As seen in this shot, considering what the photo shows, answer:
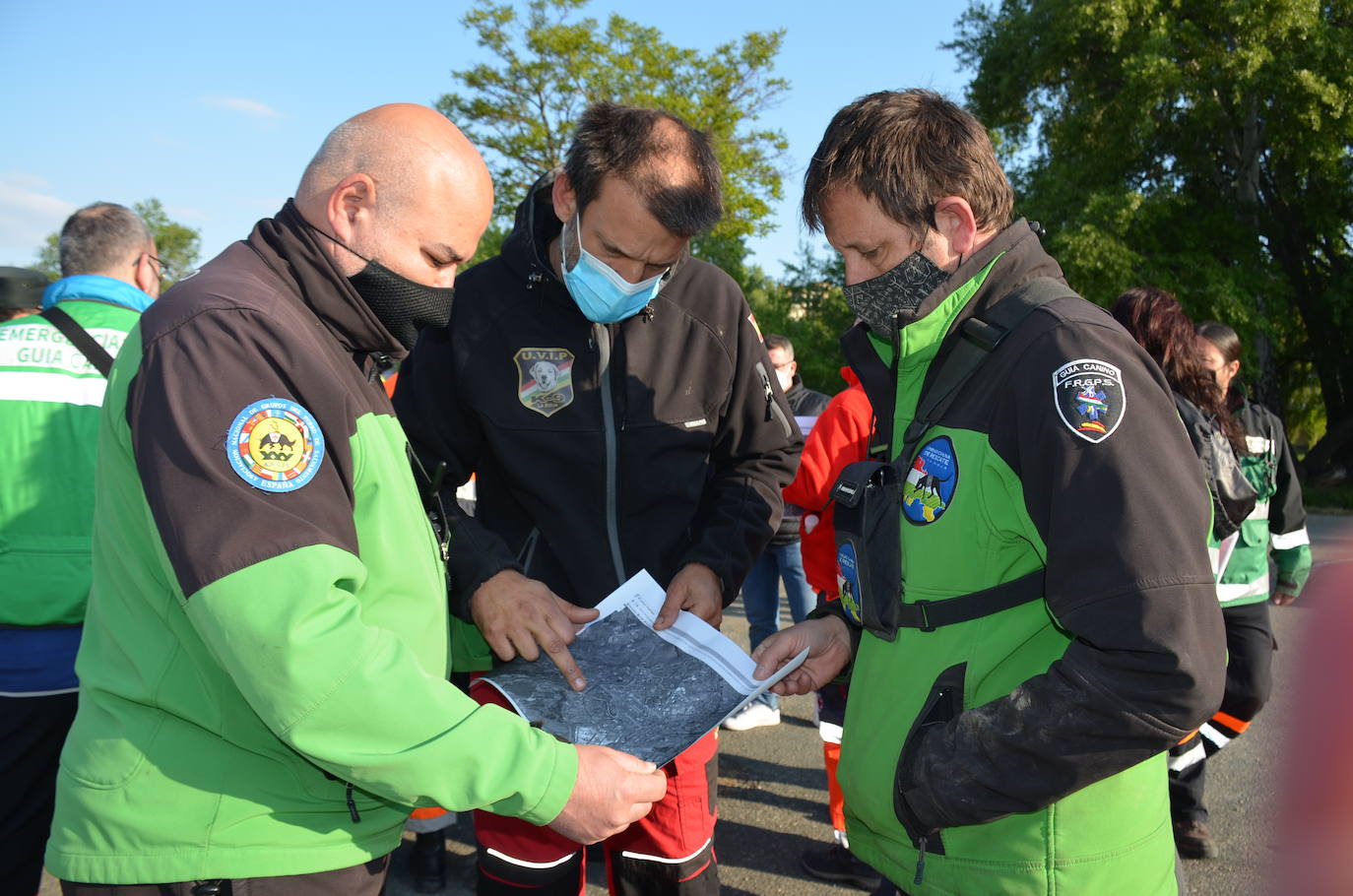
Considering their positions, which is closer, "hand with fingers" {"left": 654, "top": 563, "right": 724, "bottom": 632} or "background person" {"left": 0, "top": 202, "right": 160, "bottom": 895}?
"hand with fingers" {"left": 654, "top": 563, "right": 724, "bottom": 632}

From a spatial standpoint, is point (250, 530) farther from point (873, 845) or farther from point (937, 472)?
point (873, 845)

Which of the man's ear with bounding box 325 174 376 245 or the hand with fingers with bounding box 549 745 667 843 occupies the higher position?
the man's ear with bounding box 325 174 376 245

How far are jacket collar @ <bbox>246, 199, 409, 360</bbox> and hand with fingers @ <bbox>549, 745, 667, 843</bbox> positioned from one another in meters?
0.88

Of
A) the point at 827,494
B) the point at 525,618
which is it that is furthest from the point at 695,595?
the point at 827,494

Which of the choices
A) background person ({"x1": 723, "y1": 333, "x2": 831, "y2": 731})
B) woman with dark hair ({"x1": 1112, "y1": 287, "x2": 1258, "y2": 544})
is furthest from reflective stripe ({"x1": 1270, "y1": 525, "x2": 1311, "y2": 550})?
background person ({"x1": 723, "y1": 333, "x2": 831, "y2": 731})

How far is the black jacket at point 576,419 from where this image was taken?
2.53m

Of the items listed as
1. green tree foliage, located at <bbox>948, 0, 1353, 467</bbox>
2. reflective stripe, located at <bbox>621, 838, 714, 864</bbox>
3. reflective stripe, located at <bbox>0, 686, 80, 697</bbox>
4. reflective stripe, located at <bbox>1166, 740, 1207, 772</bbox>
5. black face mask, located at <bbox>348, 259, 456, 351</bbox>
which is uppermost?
green tree foliage, located at <bbox>948, 0, 1353, 467</bbox>

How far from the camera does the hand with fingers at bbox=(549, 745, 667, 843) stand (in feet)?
5.47

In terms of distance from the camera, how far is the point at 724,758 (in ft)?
16.6

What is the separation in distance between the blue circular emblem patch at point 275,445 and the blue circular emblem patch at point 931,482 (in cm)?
98

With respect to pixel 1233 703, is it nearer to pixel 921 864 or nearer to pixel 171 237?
pixel 921 864

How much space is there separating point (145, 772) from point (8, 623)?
5.46 ft

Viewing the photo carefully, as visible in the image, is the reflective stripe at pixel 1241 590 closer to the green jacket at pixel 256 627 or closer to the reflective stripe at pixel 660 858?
the reflective stripe at pixel 660 858

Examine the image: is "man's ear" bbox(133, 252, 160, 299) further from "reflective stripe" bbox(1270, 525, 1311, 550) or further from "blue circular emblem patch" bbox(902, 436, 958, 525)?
"reflective stripe" bbox(1270, 525, 1311, 550)
